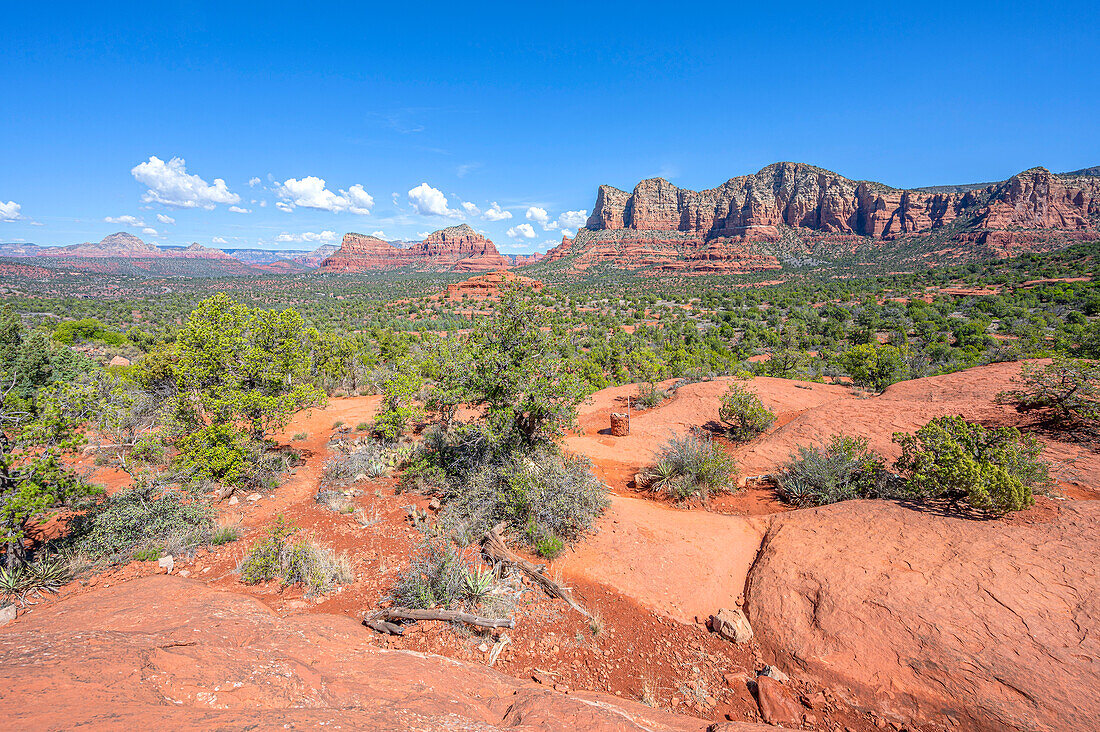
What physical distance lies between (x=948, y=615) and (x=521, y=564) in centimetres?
528

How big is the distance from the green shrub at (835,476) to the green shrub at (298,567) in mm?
8334

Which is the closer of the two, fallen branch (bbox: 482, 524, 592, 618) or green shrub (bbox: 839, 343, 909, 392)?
fallen branch (bbox: 482, 524, 592, 618)

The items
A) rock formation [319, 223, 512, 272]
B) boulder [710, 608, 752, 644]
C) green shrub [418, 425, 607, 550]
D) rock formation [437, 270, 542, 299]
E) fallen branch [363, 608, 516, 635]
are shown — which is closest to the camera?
fallen branch [363, 608, 516, 635]

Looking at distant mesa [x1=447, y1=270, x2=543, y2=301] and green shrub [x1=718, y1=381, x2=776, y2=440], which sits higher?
distant mesa [x1=447, y1=270, x2=543, y2=301]

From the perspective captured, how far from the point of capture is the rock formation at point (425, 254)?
171625mm

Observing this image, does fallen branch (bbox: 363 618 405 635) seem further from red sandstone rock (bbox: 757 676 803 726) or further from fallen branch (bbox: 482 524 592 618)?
red sandstone rock (bbox: 757 676 803 726)

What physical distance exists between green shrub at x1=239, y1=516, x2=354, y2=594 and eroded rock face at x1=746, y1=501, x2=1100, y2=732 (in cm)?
602

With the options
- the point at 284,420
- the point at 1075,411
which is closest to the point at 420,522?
the point at 284,420

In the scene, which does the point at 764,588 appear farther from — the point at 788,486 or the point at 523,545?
the point at 523,545

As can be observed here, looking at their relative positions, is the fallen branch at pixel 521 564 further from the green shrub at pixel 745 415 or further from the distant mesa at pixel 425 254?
the distant mesa at pixel 425 254

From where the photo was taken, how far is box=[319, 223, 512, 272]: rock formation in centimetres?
17162

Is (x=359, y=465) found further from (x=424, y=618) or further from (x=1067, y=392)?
(x=1067, y=392)

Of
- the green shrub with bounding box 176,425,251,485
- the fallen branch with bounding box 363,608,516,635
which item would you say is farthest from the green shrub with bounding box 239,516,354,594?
the green shrub with bounding box 176,425,251,485

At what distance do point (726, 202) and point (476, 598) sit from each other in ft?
457
